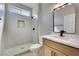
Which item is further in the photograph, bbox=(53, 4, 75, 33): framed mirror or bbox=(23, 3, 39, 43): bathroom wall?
bbox=(53, 4, 75, 33): framed mirror

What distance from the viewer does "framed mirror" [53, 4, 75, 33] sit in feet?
5.23

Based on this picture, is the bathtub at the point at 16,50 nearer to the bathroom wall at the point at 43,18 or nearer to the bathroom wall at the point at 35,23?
the bathroom wall at the point at 35,23

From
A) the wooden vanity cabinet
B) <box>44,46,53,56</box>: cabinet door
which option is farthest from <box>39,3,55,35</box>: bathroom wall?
<box>44,46,53,56</box>: cabinet door

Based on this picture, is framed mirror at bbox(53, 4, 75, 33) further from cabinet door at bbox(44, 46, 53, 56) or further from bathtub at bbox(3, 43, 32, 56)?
bathtub at bbox(3, 43, 32, 56)

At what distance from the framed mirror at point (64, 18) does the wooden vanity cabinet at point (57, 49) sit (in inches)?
20.5

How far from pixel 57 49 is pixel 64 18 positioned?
77cm

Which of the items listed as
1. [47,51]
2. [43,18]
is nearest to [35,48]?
[47,51]

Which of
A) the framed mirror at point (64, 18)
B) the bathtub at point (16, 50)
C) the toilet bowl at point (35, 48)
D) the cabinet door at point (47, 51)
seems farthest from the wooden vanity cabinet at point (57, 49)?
the framed mirror at point (64, 18)

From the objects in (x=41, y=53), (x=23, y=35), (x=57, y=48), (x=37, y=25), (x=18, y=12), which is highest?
(x=18, y=12)

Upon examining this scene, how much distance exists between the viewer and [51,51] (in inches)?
54.7

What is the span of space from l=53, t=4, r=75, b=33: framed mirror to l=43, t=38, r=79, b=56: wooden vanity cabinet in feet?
1.70

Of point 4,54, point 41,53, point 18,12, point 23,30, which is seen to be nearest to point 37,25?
point 23,30

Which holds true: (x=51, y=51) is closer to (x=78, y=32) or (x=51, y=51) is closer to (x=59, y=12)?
(x=78, y=32)

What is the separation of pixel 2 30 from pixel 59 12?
4.24 ft
